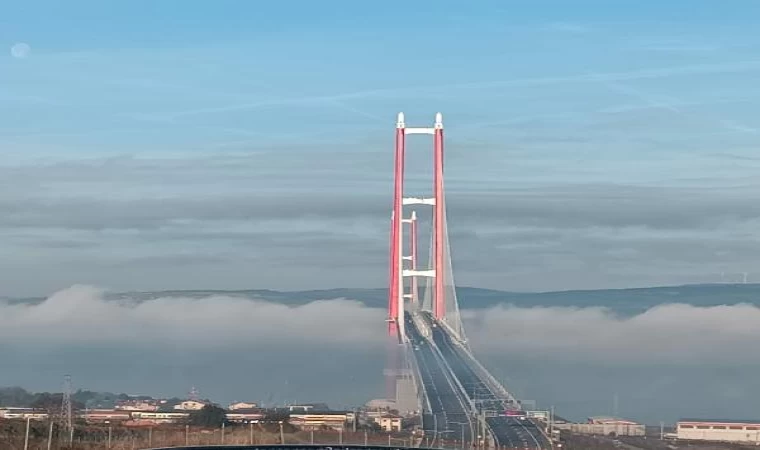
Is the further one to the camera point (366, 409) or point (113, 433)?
point (366, 409)

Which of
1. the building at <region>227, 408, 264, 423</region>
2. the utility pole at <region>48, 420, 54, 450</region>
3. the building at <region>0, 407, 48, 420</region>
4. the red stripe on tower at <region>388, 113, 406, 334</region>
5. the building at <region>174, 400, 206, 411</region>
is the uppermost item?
the red stripe on tower at <region>388, 113, 406, 334</region>

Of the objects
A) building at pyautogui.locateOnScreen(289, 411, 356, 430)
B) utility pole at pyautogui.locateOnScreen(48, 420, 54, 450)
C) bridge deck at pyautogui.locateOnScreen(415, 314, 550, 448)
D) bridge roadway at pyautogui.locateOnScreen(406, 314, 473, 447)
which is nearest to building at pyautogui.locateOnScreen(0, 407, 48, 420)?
utility pole at pyautogui.locateOnScreen(48, 420, 54, 450)

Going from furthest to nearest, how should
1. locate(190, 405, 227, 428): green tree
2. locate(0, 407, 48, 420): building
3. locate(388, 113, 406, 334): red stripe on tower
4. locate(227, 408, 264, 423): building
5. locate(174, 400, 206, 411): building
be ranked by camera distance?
locate(388, 113, 406, 334): red stripe on tower → locate(174, 400, 206, 411): building → locate(227, 408, 264, 423): building → locate(190, 405, 227, 428): green tree → locate(0, 407, 48, 420): building

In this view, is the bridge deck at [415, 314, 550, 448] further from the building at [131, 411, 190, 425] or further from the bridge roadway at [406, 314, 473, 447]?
the building at [131, 411, 190, 425]

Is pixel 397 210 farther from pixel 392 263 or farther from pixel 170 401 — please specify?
pixel 170 401

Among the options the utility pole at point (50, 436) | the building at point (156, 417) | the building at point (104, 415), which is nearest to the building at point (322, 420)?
the building at point (156, 417)

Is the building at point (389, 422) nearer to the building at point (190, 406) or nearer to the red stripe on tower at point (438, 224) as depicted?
the building at point (190, 406)

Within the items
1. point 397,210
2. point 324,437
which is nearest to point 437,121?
point 397,210
